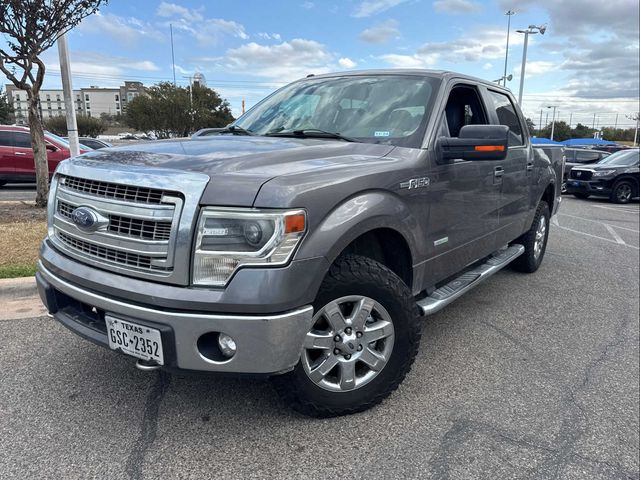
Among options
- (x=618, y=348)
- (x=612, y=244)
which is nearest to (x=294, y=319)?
(x=618, y=348)

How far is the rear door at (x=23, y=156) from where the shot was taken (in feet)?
40.3

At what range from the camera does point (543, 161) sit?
534 cm

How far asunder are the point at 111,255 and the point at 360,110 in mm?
1957

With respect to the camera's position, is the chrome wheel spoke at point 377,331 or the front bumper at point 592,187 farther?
the front bumper at point 592,187

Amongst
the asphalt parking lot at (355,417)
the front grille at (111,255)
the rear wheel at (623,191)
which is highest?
the front grille at (111,255)

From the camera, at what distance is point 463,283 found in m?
3.59

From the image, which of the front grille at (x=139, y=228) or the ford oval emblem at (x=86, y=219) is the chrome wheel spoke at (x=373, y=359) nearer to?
the front grille at (x=139, y=228)

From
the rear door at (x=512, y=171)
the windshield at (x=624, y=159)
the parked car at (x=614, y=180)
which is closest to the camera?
the rear door at (x=512, y=171)

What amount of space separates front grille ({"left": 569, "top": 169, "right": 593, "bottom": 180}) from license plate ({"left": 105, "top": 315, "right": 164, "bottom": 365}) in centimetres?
1604

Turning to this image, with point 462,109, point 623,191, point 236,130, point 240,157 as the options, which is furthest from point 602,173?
point 240,157

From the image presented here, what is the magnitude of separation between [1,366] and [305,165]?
7.87 ft

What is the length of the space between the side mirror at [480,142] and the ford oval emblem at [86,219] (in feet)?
6.88

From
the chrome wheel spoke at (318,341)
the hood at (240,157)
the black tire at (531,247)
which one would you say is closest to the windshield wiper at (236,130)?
the hood at (240,157)

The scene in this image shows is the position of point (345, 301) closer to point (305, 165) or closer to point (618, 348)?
point (305, 165)
